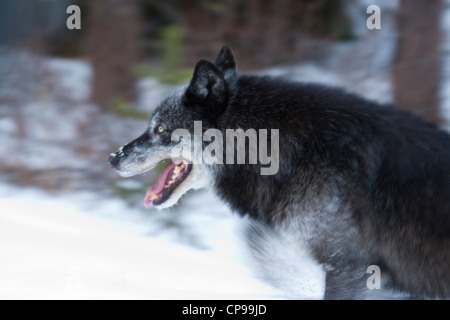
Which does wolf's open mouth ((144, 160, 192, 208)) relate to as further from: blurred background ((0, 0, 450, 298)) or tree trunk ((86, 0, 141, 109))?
tree trunk ((86, 0, 141, 109))

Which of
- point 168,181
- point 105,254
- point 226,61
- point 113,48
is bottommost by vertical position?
point 105,254

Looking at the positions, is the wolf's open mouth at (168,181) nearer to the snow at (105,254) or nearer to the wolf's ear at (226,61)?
the snow at (105,254)

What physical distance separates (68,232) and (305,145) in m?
2.50

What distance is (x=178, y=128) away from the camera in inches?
147

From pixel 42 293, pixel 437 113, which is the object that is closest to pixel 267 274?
pixel 42 293

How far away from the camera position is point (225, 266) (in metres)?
4.41

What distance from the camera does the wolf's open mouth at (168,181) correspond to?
388 centimetres

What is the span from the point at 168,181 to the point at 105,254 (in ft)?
3.29

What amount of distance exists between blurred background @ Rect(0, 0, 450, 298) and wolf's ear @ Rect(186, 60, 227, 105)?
124cm

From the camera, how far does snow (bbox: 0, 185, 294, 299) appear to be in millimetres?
3750

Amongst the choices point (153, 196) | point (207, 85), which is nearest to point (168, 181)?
point (153, 196)

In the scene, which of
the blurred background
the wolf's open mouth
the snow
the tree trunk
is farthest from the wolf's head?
the tree trunk

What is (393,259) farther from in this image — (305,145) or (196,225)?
(196,225)

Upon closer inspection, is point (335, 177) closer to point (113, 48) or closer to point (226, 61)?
point (226, 61)
